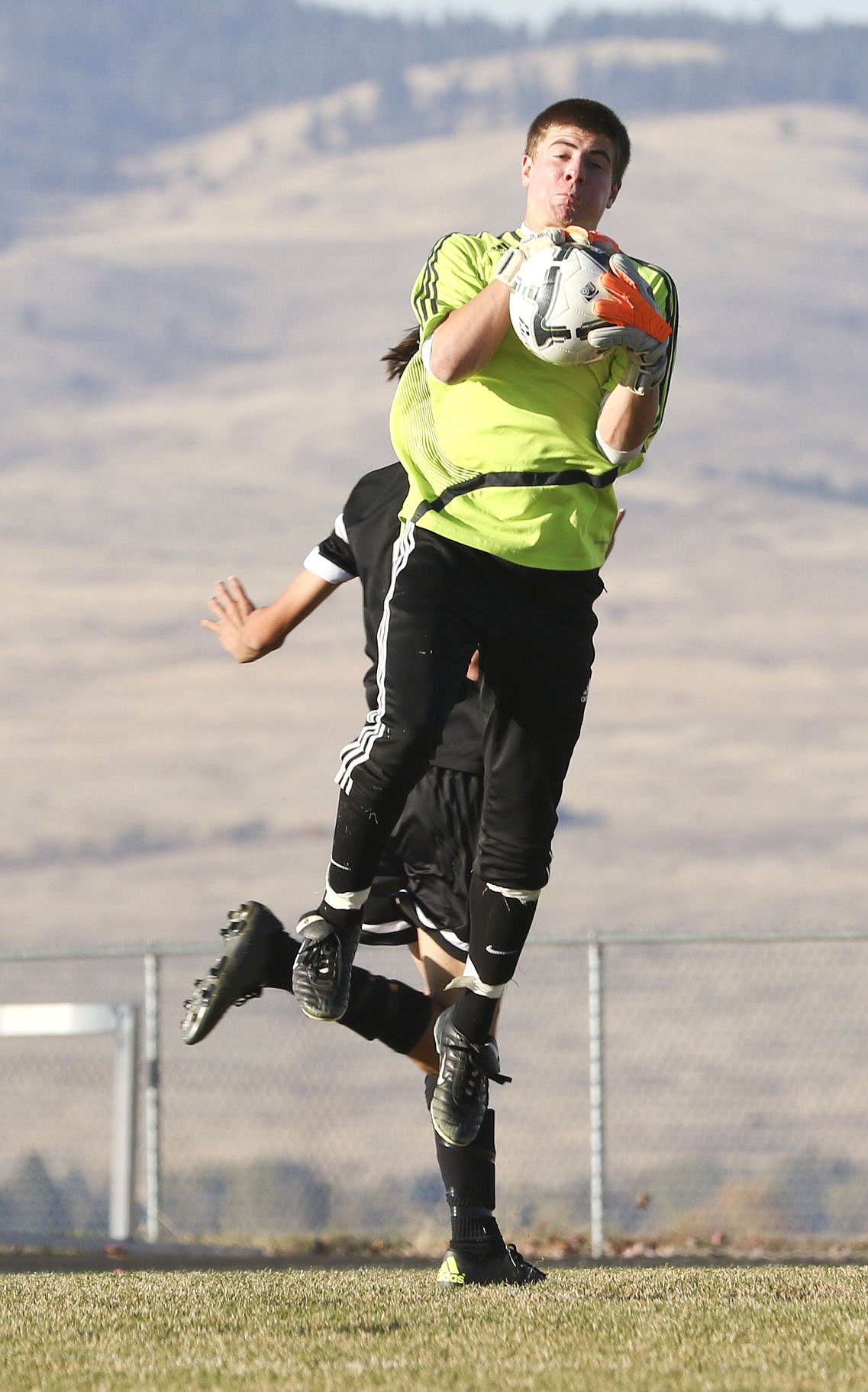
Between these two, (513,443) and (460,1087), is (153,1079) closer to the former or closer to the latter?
(460,1087)

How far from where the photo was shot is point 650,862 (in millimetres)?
57000

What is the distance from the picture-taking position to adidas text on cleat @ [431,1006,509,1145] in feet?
16.2

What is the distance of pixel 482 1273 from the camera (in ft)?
17.1

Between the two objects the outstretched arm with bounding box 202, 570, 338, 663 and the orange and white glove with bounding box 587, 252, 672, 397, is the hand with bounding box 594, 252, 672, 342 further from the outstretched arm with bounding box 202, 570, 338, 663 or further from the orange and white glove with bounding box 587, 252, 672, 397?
the outstretched arm with bounding box 202, 570, 338, 663

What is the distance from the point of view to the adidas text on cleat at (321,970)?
5.02 meters

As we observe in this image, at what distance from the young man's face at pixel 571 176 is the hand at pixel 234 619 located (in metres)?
1.57

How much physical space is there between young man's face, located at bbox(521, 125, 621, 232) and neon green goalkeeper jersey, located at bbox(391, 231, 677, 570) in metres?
0.16

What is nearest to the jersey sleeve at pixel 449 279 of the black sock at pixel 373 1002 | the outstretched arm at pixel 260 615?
the outstretched arm at pixel 260 615

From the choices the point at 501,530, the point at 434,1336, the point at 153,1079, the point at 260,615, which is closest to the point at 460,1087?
the point at 434,1336

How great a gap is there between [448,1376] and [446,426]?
7.32 feet

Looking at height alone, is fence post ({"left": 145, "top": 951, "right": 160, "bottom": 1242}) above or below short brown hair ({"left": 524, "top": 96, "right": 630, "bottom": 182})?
below

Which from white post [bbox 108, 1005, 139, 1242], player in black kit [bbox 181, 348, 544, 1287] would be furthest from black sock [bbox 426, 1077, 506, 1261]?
white post [bbox 108, 1005, 139, 1242]

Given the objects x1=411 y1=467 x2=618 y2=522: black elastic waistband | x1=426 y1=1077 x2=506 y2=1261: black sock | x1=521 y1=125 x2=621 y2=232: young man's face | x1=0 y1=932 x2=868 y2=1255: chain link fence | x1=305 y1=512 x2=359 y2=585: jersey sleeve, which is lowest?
x1=0 y1=932 x2=868 y2=1255: chain link fence

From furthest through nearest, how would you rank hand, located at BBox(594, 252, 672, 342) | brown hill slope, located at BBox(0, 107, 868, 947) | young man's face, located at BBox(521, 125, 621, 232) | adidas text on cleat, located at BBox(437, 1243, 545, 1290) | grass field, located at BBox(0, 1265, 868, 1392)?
brown hill slope, located at BBox(0, 107, 868, 947) < adidas text on cleat, located at BBox(437, 1243, 545, 1290) < young man's face, located at BBox(521, 125, 621, 232) < hand, located at BBox(594, 252, 672, 342) < grass field, located at BBox(0, 1265, 868, 1392)
